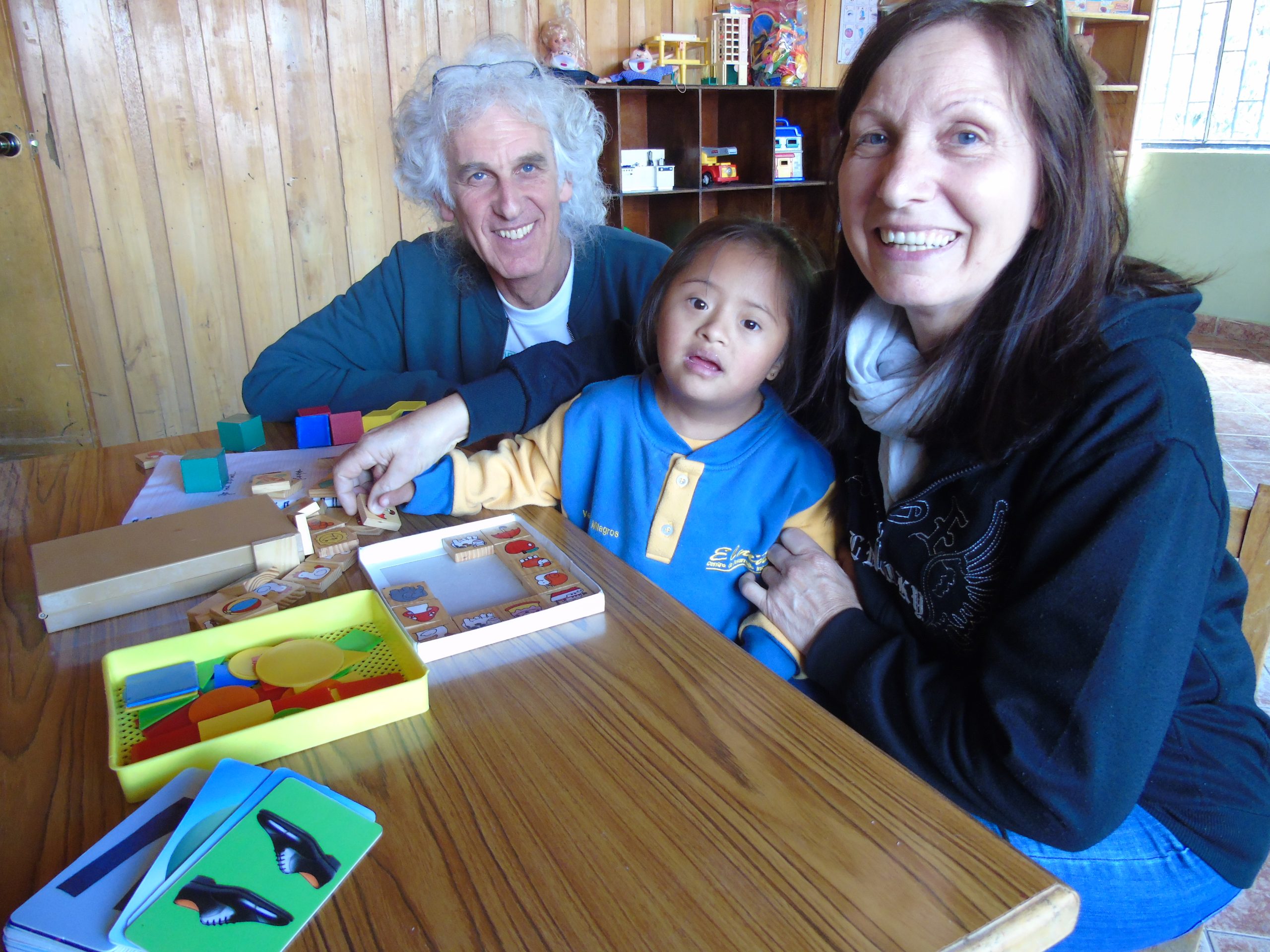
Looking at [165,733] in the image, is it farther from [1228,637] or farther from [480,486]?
[1228,637]

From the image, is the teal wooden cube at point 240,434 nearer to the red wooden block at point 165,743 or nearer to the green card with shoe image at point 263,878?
the red wooden block at point 165,743

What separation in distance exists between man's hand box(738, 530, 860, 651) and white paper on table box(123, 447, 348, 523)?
2.07 ft

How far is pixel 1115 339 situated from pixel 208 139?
136 inches

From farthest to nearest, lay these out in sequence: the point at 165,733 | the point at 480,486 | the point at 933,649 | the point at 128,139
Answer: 1. the point at 128,139
2. the point at 480,486
3. the point at 933,649
4. the point at 165,733

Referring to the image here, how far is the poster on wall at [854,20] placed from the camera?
4.78 meters

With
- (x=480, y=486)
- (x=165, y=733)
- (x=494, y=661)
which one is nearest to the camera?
(x=165, y=733)

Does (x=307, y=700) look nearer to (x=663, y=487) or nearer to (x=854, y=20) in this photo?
(x=663, y=487)

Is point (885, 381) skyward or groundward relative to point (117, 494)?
skyward

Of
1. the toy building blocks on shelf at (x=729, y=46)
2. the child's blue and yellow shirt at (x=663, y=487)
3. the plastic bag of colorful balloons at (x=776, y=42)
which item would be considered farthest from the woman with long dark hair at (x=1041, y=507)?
the plastic bag of colorful balloons at (x=776, y=42)

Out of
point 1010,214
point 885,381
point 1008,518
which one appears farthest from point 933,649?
point 1010,214

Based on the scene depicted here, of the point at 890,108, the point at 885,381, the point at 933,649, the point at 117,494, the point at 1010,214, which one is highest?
the point at 890,108

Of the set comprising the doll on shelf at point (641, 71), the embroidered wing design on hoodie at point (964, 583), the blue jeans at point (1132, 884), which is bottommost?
the blue jeans at point (1132, 884)

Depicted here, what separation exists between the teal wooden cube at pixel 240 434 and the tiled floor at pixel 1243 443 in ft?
4.56

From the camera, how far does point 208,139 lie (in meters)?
3.23
